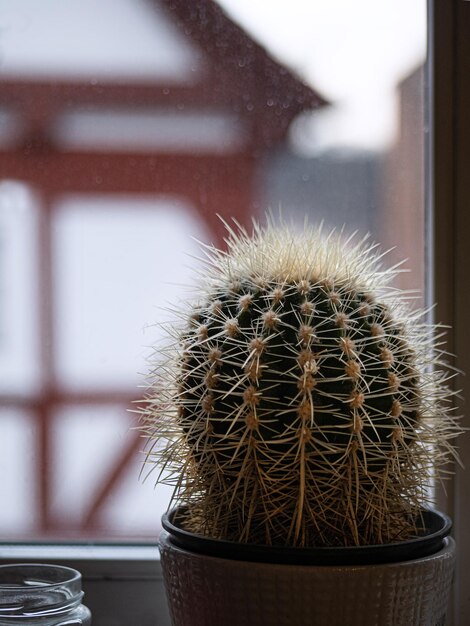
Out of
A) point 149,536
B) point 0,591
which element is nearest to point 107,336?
point 149,536

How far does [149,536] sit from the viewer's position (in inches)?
39.8

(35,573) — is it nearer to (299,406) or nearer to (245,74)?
(299,406)

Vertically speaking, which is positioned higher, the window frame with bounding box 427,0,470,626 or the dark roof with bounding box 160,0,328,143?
the dark roof with bounding box 160,0,328,143

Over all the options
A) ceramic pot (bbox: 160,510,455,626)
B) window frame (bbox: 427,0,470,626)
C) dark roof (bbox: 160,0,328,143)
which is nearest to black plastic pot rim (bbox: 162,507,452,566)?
ceramic pot (bbox: 160,510,455,626)

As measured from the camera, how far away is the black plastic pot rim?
61 centimetres

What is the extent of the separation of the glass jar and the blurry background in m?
0.23

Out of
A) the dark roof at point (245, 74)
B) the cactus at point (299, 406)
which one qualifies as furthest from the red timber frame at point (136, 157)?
the cactus at point (299, 406)

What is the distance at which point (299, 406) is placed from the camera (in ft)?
2.04

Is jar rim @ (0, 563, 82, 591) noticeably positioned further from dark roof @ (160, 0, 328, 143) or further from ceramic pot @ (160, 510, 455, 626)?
dark roof @ (160, 0, 328, 143)

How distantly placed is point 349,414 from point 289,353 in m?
0.07

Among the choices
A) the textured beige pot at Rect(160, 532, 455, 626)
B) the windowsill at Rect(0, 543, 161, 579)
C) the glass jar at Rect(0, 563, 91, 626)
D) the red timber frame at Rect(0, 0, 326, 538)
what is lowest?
the windowsill at Rect(0, 543, 161, 579)

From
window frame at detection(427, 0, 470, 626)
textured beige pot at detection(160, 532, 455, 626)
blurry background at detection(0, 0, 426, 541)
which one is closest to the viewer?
textured beige pot at detection(160, 532, 455, 626)

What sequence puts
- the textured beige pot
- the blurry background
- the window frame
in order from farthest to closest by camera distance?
1. the blurry background
2. the window frame
3. the textured beige pot

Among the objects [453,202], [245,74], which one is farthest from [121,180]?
[453,202]
